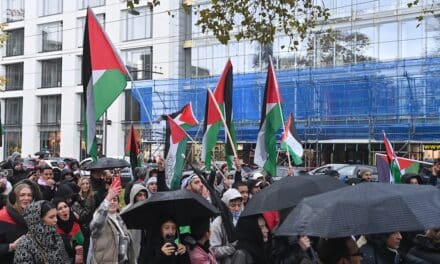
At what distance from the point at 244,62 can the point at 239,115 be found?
4.38 m

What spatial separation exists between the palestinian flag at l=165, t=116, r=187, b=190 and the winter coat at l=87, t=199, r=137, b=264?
2.93 metres

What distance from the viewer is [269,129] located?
36.7 feet

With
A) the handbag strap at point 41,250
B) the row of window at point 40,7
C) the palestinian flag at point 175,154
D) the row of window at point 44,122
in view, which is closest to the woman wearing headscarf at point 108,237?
the handbag strap at point 41,250

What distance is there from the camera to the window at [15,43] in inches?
2172

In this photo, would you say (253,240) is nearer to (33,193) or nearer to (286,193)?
(286,193)

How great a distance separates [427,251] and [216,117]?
266 inches

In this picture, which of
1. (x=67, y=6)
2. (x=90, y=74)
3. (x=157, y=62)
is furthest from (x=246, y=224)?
(x=67, y=6)

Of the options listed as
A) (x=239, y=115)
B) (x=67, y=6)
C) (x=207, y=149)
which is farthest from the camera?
(x=67, y=6)

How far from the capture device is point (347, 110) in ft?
107

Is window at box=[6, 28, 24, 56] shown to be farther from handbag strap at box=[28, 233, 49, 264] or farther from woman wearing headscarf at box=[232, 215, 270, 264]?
woman wearing headscarf at box=[232, 215, 270, 264]

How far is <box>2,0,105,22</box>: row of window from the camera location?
5012 cm

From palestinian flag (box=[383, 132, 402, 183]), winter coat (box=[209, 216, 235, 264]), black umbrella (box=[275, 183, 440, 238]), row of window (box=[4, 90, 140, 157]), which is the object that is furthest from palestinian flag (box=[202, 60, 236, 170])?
row of window (box=[4, 90, 140, 157])

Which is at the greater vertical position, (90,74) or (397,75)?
(397,75)

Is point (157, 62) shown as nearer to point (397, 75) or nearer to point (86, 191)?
point (397, 75)
